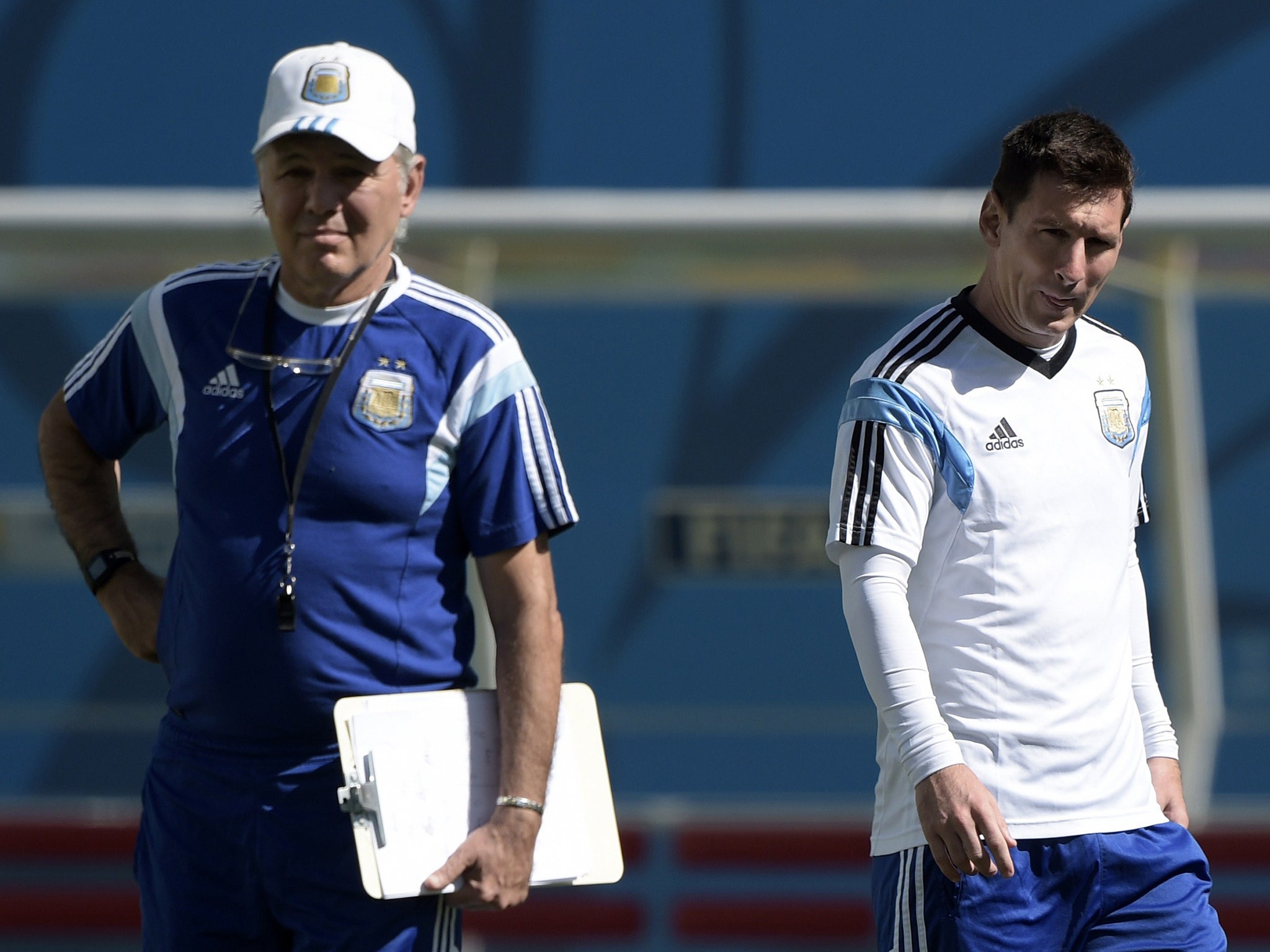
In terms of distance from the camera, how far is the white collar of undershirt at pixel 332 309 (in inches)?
74.8

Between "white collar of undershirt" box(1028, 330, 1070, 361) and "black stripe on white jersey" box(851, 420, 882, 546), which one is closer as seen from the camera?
"black stripe on white jersey" box(851, 420, 882, 546)

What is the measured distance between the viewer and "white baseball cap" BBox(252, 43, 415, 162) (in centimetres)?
183

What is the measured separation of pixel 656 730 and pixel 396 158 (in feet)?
11.3

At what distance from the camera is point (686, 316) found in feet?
16.9

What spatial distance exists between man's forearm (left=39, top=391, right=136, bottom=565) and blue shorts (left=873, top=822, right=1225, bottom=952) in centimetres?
110

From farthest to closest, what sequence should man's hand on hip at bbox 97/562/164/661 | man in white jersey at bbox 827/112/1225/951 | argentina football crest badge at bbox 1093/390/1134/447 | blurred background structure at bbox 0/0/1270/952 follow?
blurred background structure at bbox 0/0/1270/952
man's hand on hip at bbox 97/562/164/661
argentina football crest badge at bbox 1093/390/1134/447
man in white jersey at bbox 827/112/1225/951

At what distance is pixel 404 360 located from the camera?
73.2 inches

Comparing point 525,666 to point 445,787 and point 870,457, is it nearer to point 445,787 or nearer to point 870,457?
point 445,787

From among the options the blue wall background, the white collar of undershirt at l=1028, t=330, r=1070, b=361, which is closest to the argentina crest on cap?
the white collar of undershirt at l=1028, t=330, r=1070, b=361

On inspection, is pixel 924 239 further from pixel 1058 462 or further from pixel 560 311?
pixel 560 311

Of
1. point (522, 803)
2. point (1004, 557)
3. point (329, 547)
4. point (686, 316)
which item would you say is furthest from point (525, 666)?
point (686, 316)

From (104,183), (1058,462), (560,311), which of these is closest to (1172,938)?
(1058,462)

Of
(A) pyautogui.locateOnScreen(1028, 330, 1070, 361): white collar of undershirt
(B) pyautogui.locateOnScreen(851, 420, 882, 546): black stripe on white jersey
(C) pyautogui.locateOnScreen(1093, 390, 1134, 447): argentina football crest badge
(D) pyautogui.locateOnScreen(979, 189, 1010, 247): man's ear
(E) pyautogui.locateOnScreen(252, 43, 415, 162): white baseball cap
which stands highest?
(E) pyautogui.locateOnScreen(252, 43, 415, 162): white baseball cap

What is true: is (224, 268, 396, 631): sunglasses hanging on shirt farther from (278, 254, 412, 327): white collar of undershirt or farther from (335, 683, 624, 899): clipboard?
(335, 683, 624, 899): clipboard
